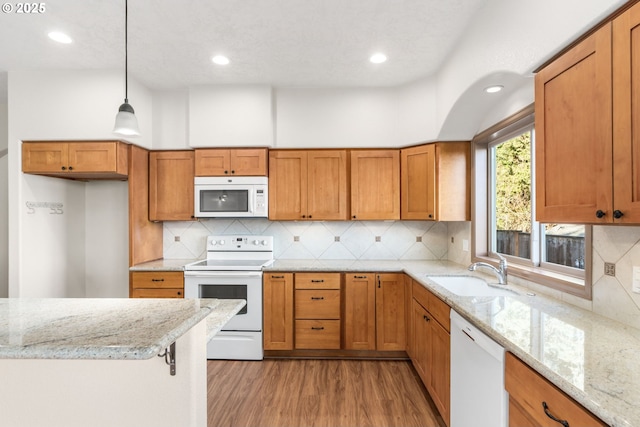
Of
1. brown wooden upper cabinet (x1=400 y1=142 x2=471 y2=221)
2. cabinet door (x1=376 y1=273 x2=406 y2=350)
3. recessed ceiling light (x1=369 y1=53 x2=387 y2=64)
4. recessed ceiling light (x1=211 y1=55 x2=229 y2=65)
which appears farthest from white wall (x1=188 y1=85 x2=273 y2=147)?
cabinet door (x1=376 y1=273 x2=406 y2=350)

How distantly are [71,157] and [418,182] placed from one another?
3.33 metres

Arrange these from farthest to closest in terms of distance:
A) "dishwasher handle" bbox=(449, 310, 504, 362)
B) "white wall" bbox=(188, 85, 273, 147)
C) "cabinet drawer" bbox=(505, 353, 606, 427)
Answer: "white wall" bbox=(188, 85, 273, 147), "dishwasher handle" bbox=(449, 310, 504, 362), "cabinet drawer" bbox=(505, 353, 606, 427)

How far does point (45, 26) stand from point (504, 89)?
330cm

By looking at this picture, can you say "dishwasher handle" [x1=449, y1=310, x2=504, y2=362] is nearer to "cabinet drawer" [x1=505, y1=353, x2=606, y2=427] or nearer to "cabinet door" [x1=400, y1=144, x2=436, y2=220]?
"cabinet drawer" [x1=505, y1=353, x2=606, y2=427]

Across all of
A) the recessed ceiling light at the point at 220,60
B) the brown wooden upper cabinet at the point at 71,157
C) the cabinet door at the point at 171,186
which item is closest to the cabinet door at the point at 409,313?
the cabinet door at the point at 171,186

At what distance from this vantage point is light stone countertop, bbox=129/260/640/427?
815mm

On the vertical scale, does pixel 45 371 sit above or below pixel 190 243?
below

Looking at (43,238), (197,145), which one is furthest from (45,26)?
(43,238)

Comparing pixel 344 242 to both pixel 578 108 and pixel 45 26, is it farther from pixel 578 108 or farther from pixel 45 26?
pixel 45 26

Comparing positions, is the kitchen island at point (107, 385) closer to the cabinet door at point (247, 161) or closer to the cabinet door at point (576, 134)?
the cabinet door at point (576, 134)

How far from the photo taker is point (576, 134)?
1242 millimetres

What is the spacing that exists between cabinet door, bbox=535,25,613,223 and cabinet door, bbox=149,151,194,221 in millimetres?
3074

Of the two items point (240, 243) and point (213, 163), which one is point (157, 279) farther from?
point (213, 163)

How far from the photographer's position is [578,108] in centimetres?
123
